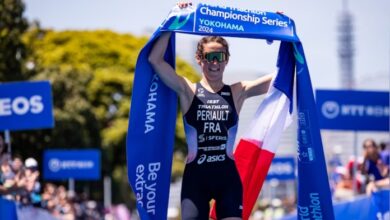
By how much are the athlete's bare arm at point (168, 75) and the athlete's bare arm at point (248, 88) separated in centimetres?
42

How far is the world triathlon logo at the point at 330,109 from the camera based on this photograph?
20844 millimetres

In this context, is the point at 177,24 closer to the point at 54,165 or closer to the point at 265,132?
the point at 265,132

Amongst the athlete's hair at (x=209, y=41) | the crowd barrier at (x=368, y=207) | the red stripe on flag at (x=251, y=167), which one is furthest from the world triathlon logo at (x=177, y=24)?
the crowd barrier at (x=368, y=207)

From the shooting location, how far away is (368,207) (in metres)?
12.5

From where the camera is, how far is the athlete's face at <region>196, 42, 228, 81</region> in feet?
29.4

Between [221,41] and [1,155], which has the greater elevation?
[221,41]

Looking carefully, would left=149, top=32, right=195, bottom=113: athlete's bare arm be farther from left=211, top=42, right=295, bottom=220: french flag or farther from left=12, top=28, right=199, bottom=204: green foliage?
left=12, top=28, right=199, bottom=204: green foliage

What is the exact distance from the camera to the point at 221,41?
29.9 feet

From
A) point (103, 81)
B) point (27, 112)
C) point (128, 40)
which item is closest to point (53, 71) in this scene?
point (103, 81)

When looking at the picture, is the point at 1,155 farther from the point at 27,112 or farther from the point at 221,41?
the point at 221,41

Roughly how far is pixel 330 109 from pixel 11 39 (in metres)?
17.1

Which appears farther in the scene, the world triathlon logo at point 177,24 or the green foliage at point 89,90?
the green foliage at point 89,90

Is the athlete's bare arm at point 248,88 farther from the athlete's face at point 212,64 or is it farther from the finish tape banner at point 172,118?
the finish tape banner at point 172,118

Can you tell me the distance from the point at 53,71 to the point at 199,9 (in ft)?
119
